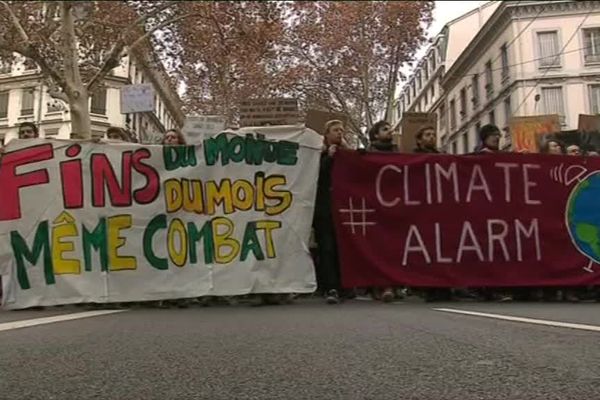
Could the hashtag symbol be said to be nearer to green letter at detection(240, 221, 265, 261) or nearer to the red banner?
the red banner

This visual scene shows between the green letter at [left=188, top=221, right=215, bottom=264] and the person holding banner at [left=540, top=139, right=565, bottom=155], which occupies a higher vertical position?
the person holding banner at [left=540, top=139, right=565, bottom=155]

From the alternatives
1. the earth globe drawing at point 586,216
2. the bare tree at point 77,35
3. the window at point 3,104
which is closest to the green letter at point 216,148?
the bare tree at point 77,35

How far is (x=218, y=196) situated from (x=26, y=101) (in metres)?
2.61

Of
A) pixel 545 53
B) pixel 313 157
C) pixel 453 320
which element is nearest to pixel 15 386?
pixel 453 320

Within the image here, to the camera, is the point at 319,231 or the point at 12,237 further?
the point at 319,231

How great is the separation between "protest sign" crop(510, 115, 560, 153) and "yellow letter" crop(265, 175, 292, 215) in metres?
4.85

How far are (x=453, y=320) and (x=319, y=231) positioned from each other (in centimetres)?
226

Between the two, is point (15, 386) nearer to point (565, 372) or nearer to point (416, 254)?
point (565, 372)

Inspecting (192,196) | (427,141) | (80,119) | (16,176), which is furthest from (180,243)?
(80,119)

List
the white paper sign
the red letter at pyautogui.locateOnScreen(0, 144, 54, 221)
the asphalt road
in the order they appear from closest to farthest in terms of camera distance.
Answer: the asphalt road, the white paper sign, the red letter at pyautogui.locateOnScreen(0, 144, 54, 221)

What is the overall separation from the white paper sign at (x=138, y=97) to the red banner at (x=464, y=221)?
189 centimetres

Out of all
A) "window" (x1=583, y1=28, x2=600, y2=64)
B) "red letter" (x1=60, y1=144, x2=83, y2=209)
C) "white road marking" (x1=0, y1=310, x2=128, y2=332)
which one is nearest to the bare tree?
"red letter" (x1=60, y1=144, x2=83, y2=209)

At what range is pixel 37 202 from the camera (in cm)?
607

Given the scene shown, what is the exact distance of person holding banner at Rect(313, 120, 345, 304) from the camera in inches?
248
